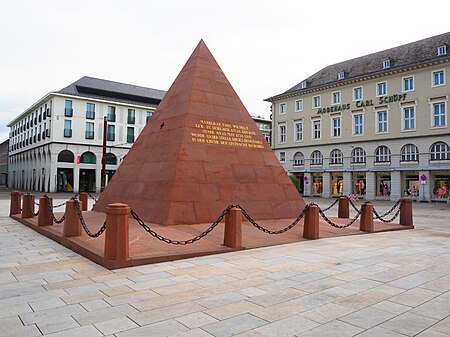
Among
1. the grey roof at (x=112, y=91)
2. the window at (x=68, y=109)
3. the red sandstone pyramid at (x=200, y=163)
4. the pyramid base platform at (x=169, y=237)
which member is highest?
the grey roof at (x=112, y=91)

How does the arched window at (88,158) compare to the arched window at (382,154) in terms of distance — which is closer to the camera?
the arched window at (382,154)

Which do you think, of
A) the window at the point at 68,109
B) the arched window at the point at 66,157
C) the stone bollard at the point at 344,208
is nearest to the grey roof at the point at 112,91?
the window at the point at 68,109

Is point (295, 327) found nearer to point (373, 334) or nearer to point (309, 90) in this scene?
point (373, 334)

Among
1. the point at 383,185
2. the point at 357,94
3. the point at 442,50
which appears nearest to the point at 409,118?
the point at 357,94

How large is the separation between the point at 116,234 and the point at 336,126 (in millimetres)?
39070

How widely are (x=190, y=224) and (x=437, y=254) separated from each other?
5.64 m

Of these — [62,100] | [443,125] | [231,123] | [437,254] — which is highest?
[62,100]

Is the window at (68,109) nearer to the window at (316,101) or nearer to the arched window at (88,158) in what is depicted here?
the arched window at (88,158)

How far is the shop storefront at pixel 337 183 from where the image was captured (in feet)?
134

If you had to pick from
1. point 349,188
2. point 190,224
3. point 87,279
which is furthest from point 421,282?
point 349,188

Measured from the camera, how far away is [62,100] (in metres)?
42.1

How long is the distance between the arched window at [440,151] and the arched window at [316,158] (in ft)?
40.7

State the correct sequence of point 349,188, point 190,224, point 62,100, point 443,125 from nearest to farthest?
point 190,224, point 443,125, point 349,188, point 62,100

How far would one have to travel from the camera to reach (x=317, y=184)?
1718 inches
